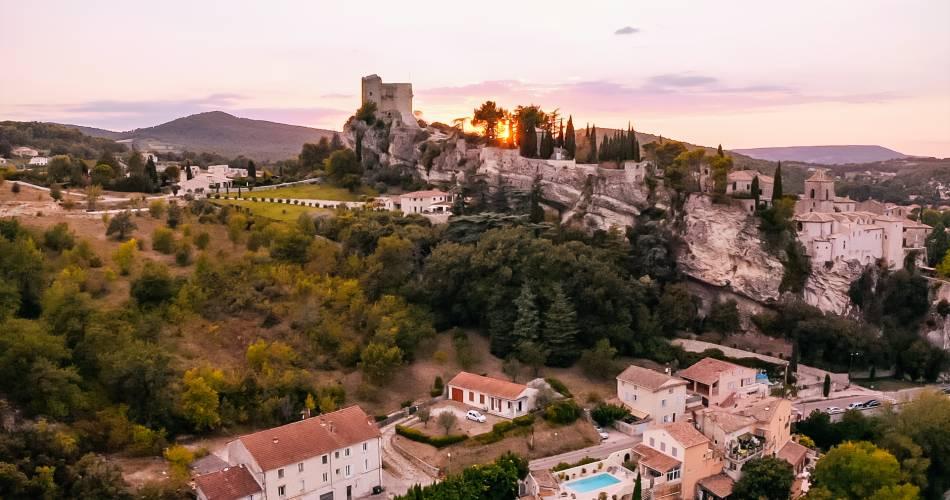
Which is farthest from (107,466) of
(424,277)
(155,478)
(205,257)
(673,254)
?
(673,254)

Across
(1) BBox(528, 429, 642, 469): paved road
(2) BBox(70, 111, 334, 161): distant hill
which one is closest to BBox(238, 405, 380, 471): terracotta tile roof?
(1) BBox(528, 429, 642, 469): paved road

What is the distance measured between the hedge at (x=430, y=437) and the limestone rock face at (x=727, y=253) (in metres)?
23.9

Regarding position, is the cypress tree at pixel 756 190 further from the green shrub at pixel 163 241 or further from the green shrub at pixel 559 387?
the green shrub at pixel 163 241

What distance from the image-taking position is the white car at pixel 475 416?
1412 inches

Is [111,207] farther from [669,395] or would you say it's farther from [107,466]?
[669,395]

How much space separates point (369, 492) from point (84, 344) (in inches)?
585

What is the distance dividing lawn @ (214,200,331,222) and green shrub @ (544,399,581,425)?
2555 centimetres

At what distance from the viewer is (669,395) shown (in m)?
37.5

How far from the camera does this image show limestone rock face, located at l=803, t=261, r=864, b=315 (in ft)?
157

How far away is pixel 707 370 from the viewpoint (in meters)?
40.8

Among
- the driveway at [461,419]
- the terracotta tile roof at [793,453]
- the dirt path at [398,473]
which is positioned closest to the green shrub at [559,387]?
the driveway at [461,419]

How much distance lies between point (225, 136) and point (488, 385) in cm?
12066

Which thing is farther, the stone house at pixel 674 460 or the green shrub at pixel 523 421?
the green shrub at pixel 523 421

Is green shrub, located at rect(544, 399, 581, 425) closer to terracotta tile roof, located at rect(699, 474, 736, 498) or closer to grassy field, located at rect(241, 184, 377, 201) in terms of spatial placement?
terracotta tile roof, located at rect(699, 474, 736, 498)
